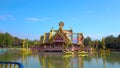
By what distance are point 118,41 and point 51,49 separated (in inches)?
861

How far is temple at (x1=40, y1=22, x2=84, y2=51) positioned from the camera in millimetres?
47344

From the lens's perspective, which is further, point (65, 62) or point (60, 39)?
point (60, 39)

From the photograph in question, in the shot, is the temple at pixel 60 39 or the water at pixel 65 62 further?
the temple at pixel 60 39

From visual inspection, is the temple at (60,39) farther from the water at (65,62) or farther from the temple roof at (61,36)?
the water at (65,62)

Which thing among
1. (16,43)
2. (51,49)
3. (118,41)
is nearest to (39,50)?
(51,49)

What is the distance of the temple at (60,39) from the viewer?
47344 millimetres

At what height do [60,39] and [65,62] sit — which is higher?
[60,39]

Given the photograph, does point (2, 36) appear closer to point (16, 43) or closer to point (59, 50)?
point (16, 43)

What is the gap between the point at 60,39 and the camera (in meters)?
48.1

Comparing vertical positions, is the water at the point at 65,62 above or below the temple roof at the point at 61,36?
below

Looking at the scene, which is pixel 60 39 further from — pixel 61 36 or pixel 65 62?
pixel 65 62

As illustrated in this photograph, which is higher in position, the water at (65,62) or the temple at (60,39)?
the temple at (60,39)

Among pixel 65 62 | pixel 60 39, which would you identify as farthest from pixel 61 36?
pixel 65 62

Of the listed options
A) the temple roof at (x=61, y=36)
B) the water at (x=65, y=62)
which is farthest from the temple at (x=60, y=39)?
the water at (x=65, y=62)
